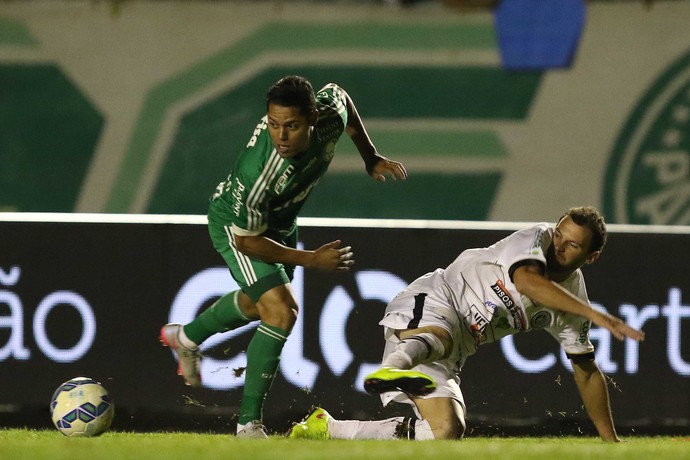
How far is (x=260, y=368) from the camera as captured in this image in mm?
6473

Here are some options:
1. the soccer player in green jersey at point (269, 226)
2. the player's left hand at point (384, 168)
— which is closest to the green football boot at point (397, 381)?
the soccer player in green jersey at point (269, 226)

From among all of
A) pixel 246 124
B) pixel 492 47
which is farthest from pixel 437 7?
pixel 246 124

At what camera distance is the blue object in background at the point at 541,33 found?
13.9 meters

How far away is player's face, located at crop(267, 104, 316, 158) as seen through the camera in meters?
6.10

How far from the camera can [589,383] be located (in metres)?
6.61

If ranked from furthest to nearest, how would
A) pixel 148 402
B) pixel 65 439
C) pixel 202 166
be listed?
1. pixel 202 166
2. pixel 148 402
3. pixel 65 439

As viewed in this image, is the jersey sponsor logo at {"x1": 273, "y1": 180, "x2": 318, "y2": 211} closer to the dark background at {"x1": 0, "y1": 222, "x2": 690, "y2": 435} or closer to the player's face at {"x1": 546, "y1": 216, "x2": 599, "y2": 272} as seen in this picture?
the player's face at {"x1": 546, "y1": 216, "x2": 599, "y2": 272}

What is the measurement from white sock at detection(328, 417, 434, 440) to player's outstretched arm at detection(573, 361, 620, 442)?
0.84 metres

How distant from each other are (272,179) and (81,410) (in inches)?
57.8

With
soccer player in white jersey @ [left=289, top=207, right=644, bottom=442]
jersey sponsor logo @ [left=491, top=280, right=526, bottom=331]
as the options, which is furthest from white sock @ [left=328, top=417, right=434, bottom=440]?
jersey sponsor logo @ [left=491, top=280, right=526, bottom=331]

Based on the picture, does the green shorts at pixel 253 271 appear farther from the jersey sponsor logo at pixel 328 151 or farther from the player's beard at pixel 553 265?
the player's beard at pixel 553 265

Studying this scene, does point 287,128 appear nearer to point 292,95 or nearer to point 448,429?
point 292,95

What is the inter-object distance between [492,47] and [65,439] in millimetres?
8659

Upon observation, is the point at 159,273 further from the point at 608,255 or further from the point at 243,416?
the point at 608,255
